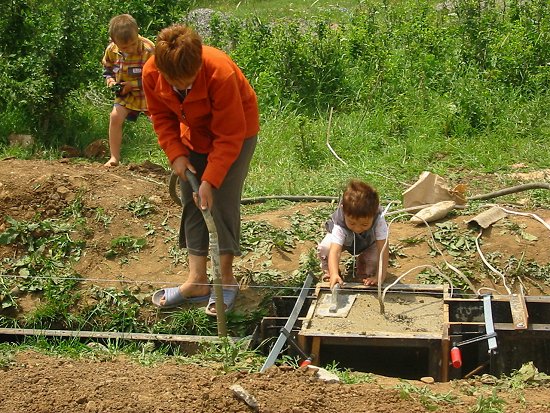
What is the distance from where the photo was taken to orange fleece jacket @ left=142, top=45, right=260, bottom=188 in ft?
17.7

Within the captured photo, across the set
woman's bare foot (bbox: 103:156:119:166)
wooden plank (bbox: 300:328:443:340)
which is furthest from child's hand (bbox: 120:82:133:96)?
wooden plank (bbox: 300:328:443:340)

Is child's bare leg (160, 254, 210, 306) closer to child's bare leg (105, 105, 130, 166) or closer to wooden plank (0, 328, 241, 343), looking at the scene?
wooden plank (0, 328, 241, 343)

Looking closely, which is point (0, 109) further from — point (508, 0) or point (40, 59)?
point (508, 0)

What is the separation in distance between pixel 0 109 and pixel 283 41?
9.77 ft

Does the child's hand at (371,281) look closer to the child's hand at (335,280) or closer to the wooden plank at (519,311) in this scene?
the child's hand at (335,280)

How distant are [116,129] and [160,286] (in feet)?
8.04

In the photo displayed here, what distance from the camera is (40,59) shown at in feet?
31.4

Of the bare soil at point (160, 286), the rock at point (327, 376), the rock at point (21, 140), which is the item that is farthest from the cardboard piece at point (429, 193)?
the rock at point (21, 140)

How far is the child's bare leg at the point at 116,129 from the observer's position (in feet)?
28.3

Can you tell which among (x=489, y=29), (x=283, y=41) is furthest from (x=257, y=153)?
(x=489, y=29)

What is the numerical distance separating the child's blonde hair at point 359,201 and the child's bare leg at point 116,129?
322 cm

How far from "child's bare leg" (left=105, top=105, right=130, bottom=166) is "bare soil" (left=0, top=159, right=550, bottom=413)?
0.28 meters

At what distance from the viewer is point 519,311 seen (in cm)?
585

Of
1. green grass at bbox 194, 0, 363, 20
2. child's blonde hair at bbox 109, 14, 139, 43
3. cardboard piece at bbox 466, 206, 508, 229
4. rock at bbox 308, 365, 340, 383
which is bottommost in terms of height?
rock at bbox 308, 365, 340, 383
